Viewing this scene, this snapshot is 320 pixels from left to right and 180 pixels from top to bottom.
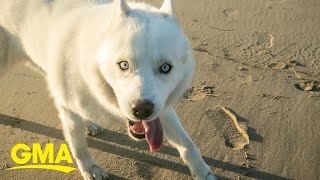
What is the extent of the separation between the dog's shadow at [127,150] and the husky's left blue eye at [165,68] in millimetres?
1216

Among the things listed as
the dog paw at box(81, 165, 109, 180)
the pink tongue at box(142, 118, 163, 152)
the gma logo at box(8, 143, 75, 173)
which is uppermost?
the pink tongue at box(142, 118, 163, 152)

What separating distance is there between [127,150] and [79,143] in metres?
0.47

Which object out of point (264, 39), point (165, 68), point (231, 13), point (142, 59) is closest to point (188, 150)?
point (165, 68)

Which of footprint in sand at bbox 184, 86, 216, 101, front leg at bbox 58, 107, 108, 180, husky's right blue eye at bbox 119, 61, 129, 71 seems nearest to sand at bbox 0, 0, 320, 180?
footprint in sand at bbox 184, 86, 216, 101

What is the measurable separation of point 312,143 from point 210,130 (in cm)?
83

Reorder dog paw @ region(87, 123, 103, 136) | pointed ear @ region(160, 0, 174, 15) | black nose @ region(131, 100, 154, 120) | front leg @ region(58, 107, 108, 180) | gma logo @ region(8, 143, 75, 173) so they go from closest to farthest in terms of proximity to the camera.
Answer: black nose @ region(131, 100, 154, 120) < pointed ear @ region(160, 0, 174, 15) < front leg @ region(58, 107, 108, 180) < gma logo @ region(8, 143, 75, 173) < dog paw @ region(87, 123, 103, 136)

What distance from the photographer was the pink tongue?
8.99ft

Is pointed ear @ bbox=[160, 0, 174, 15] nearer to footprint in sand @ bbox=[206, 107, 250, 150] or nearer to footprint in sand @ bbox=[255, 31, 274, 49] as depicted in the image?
footprint in sand @ bbox=[206, 107, 250, 150]

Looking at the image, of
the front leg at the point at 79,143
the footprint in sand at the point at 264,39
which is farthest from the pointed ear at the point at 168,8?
the footprint in sand at the point at 264,39

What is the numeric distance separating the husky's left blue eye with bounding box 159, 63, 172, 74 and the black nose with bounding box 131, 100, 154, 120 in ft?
0.70

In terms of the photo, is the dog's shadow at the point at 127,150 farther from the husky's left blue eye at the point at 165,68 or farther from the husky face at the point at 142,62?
the husky's left blue eye at the point at 165,68

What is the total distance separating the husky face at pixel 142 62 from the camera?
2.35 metres

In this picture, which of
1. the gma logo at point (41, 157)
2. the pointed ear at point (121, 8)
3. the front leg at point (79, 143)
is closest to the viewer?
the pointed ear at point (121, 8)

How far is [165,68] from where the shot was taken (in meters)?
2.43
